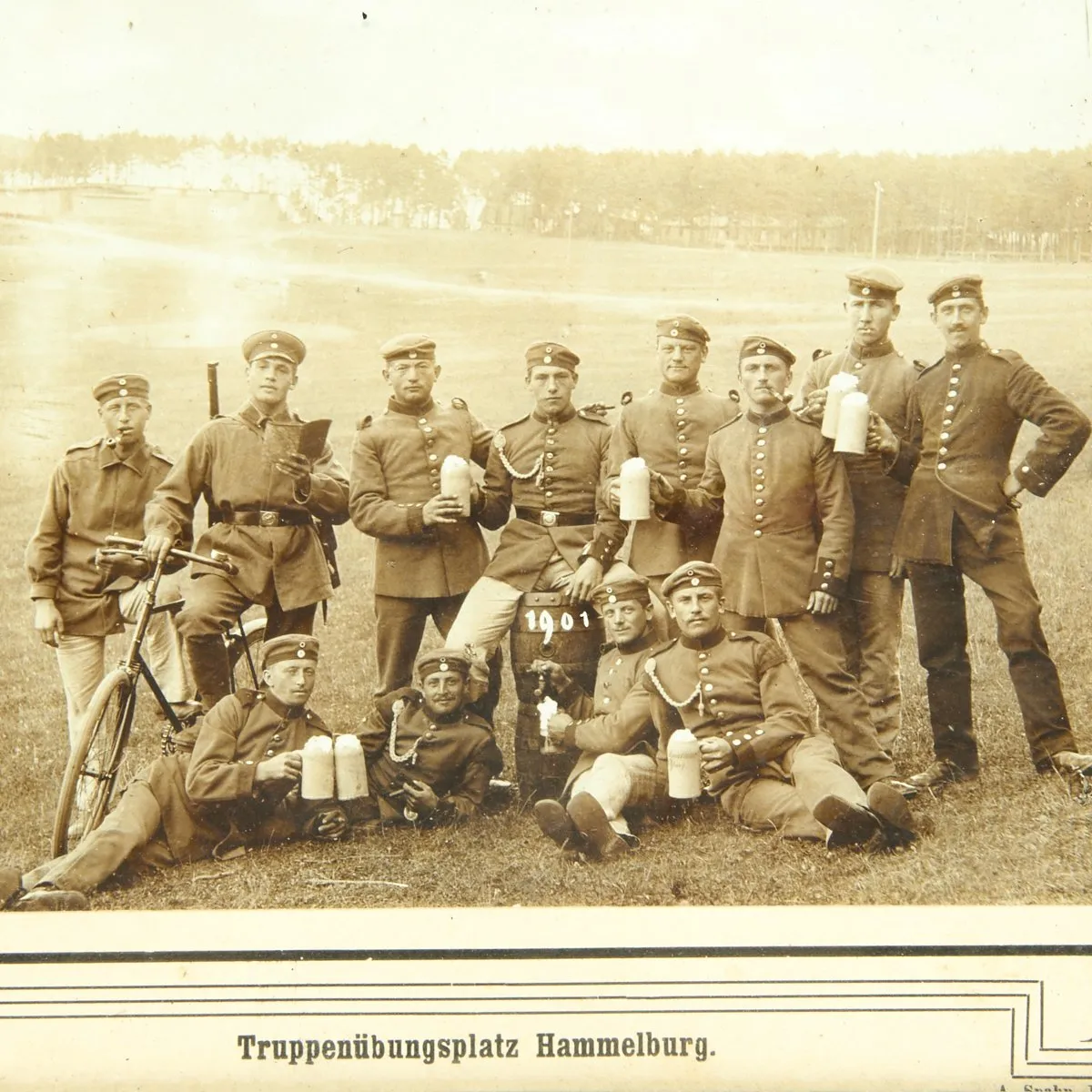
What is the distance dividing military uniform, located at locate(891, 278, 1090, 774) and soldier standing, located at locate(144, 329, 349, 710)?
1.92 m

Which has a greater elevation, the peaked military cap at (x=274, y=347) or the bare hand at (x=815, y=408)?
the peaked military cap at (x=274, y=347)

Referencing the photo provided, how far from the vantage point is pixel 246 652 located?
3.94m

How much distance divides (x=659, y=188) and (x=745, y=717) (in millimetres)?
1863

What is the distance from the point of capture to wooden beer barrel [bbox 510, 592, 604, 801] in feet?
13.0

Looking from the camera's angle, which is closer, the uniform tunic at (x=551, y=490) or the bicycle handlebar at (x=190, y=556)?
the bicycle handlebar at (x=190, y=556)

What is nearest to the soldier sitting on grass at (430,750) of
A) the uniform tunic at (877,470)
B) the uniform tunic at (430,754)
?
the uniform tunic at (430,754)

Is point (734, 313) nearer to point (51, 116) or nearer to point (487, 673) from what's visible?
point (487, 673)

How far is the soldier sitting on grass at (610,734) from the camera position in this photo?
11.8 ft

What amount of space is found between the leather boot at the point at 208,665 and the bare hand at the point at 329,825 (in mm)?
544

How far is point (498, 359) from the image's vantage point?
411cm

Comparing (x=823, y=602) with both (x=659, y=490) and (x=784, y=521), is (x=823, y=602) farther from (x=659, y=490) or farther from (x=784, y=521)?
(x=659, y=490)

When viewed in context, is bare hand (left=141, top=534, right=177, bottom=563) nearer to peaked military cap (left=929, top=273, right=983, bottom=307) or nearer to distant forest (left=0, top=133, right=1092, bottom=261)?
distant forest (left=0, top=133, right=1092, bottom=261)

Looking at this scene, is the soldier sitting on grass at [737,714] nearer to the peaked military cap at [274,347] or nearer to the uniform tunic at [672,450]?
the uniform tunic at [672,450]

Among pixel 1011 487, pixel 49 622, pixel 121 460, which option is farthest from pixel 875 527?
pixel 49 622
